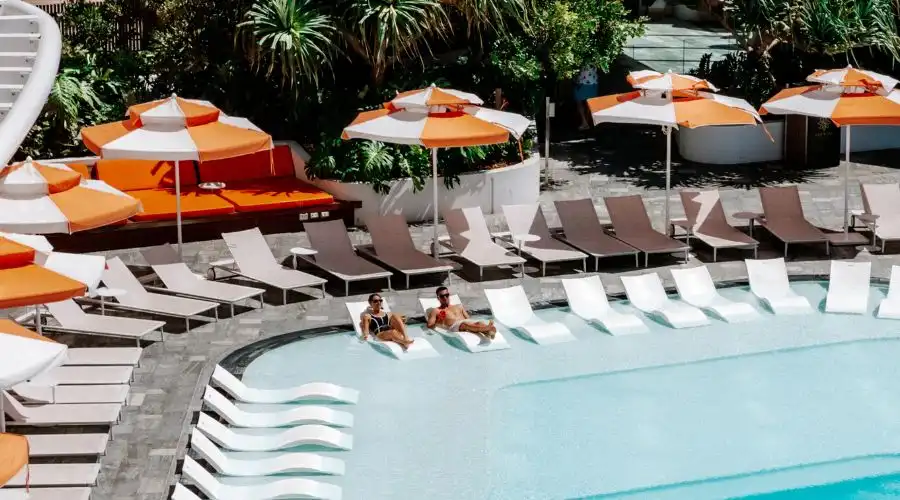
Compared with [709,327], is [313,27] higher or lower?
higher

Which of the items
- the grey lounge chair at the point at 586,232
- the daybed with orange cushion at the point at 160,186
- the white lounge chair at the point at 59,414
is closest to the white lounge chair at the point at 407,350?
the white lounge chair at the point at 59,414

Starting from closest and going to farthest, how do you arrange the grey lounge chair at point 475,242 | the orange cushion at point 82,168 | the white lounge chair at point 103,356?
the white lounge chair at point 103,356 → the grey lounge chair at point 475,242 → the orange cushion at point 82,168

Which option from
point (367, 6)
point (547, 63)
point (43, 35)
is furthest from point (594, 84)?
point (43, 35)

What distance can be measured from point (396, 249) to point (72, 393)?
619 centimetres

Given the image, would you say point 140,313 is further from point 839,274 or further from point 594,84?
point 594,84

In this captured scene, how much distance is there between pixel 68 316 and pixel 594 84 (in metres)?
14.2

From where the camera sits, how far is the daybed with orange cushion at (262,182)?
20297mm

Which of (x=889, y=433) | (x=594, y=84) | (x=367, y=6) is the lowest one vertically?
(x=889, y=433)

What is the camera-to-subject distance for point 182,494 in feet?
36.4

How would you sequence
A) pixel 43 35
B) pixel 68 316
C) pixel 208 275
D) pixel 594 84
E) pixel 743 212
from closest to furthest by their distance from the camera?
pixel 68 316, pixel 208 275, pixel 743 212, pixel 43 35, pixel 594 84

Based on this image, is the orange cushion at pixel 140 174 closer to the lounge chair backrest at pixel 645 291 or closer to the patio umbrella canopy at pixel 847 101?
the lounge chair backrest at pixel 645 291

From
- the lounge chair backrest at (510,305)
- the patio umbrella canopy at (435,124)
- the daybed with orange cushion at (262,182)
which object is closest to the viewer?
the lounge chair backrest at (510,305)

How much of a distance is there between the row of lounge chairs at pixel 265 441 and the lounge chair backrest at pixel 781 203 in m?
8.05

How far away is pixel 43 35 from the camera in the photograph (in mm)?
22172
